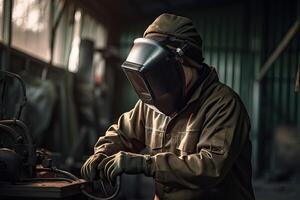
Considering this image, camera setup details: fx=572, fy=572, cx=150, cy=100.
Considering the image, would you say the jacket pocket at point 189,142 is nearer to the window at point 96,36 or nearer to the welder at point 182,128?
the welder at point 182,128

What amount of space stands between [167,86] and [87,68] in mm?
7784

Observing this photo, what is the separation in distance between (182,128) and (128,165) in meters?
0.50

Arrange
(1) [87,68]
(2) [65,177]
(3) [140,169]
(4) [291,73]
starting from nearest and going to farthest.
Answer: (3) [140,169] < (2) [65,177] < (1) [87,68] < (4) [291,73]

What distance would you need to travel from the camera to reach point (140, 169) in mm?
2336

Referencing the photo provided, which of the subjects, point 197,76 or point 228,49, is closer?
point 197,76

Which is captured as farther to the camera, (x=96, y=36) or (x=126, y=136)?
(x=96, y=36)

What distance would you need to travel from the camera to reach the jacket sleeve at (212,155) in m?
2.38

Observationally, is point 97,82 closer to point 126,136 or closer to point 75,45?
point 75,45

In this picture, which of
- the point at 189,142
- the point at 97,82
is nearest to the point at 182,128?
the point at 189,142

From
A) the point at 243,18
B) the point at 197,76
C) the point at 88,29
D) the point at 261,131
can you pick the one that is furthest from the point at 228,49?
the point at 197,76

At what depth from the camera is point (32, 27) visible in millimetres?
7875

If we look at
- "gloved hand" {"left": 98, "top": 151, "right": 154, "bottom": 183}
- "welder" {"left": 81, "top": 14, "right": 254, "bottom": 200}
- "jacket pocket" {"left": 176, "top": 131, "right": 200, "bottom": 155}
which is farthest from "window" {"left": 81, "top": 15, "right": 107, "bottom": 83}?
"gloved hand" {"left": 98, "top": 151, "right": 154, "bottom": 183}

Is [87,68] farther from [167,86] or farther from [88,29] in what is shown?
[167,86]

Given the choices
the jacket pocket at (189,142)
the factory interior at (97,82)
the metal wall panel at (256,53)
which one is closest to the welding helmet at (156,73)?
the jacket pocket at (189,142)
